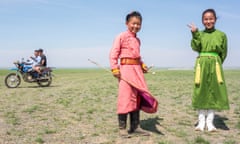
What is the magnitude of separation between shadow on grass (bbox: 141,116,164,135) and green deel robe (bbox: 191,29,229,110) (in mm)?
915

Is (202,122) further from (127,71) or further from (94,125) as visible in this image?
(94,125)

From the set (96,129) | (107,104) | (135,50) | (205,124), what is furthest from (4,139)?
(107,104)

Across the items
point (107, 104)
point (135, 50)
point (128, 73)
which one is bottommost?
point (107, 104)

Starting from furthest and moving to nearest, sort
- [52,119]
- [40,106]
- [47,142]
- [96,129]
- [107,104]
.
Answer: [107,104] < [40,106] < [52,119] < [96,129] < [47,142]

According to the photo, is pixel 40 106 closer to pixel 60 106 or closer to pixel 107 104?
pixel 60 106

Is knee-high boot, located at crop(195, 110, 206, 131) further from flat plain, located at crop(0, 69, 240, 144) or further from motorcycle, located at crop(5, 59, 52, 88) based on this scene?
motorcycle, located at crop(5, 59, 52, 88)

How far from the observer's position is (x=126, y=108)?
5.26 metres

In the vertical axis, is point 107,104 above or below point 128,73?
below

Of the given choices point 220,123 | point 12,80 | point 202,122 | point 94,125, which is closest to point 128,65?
point 94,125

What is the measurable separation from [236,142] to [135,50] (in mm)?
2162

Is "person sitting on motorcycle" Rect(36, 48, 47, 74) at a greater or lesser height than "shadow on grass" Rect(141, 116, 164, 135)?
greater

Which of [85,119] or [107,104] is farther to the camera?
[107,104]

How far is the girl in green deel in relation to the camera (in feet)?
18.7

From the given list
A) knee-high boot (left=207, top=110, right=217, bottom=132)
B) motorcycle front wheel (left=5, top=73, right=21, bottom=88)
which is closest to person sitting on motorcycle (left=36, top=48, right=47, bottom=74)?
motorcycle front wheel (left=5, top=73, right=21, bottom=88)
